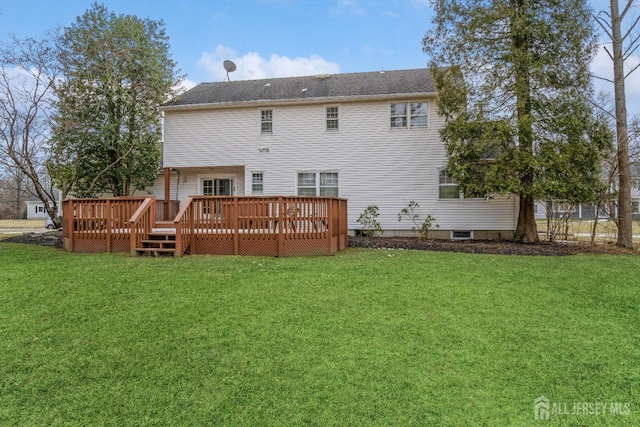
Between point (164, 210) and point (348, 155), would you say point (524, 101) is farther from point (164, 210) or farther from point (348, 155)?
point (164, 210)

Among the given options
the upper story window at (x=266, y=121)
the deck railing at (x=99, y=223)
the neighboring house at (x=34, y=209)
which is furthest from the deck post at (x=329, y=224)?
the neighboring house at (x=34, y=209)

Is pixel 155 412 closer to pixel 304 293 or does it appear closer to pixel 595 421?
pixel 304 293

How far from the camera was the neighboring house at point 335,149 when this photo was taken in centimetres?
1344

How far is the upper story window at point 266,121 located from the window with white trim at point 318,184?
2.20 m

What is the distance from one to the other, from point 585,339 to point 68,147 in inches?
682

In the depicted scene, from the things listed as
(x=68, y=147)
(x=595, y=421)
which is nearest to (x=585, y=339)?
(x=595, y=421)

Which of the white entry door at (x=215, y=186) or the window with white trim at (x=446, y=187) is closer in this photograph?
the window with white trim at (x=446, y=187)

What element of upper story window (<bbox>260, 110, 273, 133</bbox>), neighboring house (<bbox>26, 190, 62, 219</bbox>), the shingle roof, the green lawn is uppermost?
the shingle roof

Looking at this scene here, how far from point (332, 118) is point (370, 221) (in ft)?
13.8

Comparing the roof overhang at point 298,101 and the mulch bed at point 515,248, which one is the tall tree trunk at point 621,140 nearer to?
the mulch bed at point 515,248

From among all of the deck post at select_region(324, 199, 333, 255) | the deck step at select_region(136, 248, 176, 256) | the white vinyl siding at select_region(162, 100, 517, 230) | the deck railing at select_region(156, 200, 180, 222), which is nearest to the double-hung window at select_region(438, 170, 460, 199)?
the white vinyl siding at select_region(162, 100, 517, 230)

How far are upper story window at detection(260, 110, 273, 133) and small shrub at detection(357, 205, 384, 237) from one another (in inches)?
195

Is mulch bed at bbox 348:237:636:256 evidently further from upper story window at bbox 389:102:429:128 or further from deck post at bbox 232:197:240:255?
upper story window at bbox 389:102:429:128

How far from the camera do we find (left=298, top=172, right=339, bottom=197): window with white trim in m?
14.1
